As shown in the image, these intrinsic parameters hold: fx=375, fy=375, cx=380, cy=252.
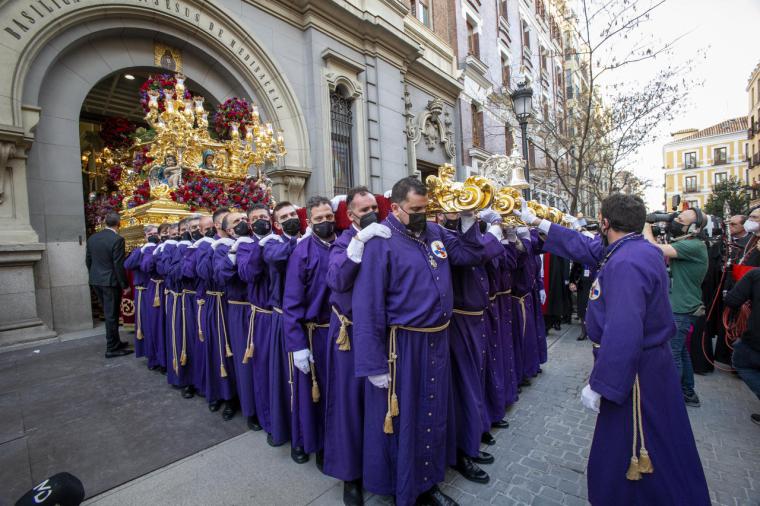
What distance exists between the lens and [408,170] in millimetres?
14219

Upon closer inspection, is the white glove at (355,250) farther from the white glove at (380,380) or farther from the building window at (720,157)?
the building window at (720,157)

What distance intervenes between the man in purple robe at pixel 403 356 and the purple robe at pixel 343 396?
0.15m

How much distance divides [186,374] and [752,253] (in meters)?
7.10

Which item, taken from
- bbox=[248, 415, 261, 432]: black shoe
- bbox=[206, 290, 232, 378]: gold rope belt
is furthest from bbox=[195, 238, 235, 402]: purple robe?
bbox=[248, 415, 261, 432]: black shoe

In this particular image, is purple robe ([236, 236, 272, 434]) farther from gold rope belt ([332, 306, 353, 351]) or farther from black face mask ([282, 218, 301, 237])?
gold rope belt ([332, 306, 353, 351])

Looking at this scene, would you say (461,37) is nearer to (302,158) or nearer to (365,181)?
(365,181)

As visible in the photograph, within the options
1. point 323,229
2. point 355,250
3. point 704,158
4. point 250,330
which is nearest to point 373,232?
point 355,250

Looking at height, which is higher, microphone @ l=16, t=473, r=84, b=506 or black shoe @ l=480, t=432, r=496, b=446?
microphone @ l=16, t=473, r=84, b=506

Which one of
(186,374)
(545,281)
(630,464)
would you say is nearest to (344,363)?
(630,464)

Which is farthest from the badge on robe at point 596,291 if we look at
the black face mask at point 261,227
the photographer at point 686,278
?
the black face mask at point 261,227

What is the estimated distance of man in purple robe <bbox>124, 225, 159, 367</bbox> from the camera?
561 centimetres

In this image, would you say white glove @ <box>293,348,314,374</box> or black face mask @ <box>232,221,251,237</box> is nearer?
white glove @ <box>293,348,314,374</box>

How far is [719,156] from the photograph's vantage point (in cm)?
4900

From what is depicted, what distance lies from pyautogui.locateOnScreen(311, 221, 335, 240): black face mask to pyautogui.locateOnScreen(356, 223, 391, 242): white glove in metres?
0.69
